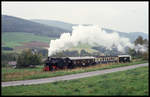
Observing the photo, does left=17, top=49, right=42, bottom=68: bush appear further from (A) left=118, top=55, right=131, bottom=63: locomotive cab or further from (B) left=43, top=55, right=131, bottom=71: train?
(A) left=118, top=55, right=131, bottom=63: locomotive cab

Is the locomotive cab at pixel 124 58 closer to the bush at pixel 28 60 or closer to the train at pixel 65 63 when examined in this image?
the train at pixel 65 63

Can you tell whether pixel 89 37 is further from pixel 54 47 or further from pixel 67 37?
pixel 54 47

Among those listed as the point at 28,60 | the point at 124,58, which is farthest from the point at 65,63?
the point at 28,60

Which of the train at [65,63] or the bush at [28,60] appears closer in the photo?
the train at [65,63]

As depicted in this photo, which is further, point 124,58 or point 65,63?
point 124,58

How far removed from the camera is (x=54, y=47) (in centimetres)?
6519

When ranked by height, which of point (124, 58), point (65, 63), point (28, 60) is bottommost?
point (28, 60)

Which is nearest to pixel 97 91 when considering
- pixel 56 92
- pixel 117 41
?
pixel 56 92

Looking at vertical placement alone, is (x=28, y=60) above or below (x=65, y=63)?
below

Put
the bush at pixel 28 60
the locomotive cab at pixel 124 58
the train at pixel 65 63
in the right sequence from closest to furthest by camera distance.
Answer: the train at pixel 65 63 < the locomotive cab at pixel 124 58 < the bush at pixel 28 60

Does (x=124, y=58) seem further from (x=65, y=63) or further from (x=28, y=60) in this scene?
(x=28, y=60)

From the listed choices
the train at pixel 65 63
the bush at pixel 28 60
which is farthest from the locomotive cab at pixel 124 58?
the bush at pixel 28 60

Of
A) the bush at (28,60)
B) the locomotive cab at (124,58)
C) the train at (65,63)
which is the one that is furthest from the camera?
the bush at (28,60)

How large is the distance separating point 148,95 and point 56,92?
274 inches
